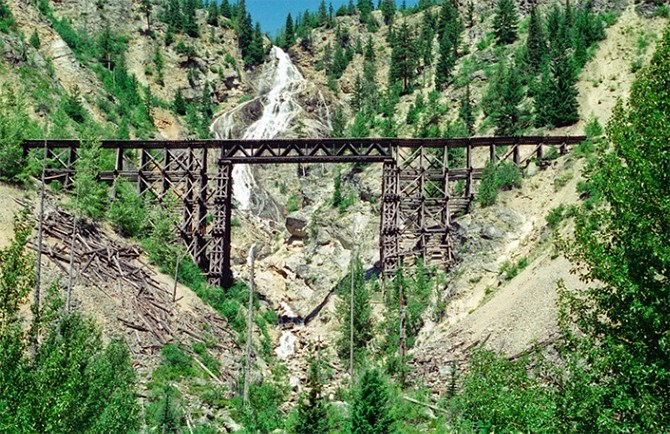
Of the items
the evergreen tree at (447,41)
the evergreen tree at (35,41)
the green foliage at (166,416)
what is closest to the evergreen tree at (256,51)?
the evergreen tree at (447,41)

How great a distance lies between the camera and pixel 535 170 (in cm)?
4700

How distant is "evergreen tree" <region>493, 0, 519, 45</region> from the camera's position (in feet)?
253

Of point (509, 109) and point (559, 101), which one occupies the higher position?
point (559, 101)

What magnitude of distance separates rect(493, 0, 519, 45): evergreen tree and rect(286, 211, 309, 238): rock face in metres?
32.2

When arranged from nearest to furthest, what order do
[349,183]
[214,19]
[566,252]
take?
[566,252]
[349,183]
[214,19]

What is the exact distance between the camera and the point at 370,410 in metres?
23.4

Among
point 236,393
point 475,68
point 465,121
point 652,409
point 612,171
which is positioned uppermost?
point 475,68

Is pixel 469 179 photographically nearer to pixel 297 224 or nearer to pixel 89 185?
pixel 297 224

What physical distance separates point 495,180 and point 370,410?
2469cm

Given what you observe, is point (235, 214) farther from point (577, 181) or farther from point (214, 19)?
point (214, 19)

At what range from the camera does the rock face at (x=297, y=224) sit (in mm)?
57844

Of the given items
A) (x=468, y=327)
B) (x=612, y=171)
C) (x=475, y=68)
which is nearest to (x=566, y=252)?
(x=612, y=171)

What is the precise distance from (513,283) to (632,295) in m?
24.6

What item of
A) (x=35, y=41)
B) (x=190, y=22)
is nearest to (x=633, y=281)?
(x=35, y=41)
